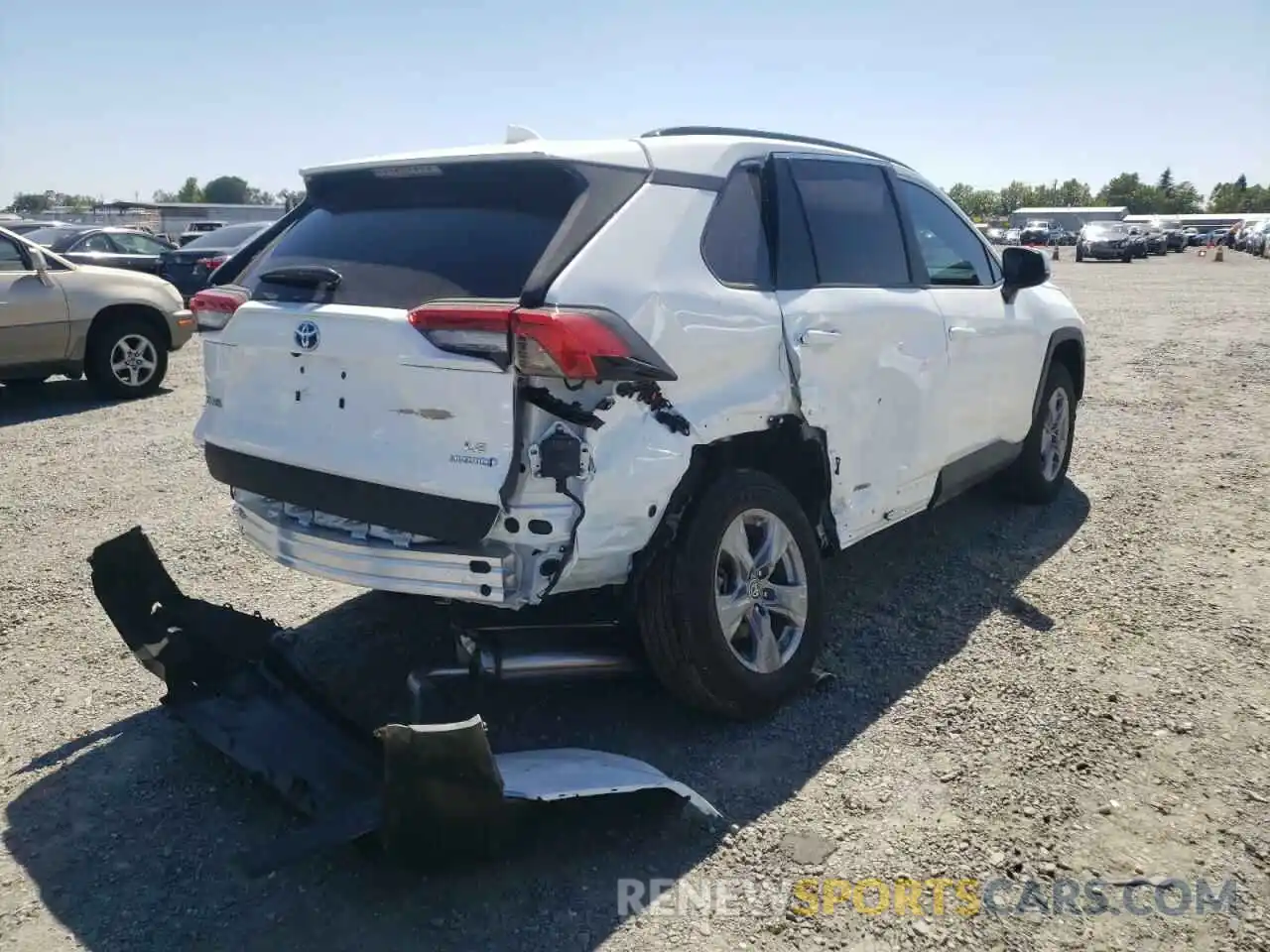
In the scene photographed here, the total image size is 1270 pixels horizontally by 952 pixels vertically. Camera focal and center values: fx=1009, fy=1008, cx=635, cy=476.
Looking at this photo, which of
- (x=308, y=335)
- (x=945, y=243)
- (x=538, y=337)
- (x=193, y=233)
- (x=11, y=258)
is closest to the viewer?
(x=538, y=337)

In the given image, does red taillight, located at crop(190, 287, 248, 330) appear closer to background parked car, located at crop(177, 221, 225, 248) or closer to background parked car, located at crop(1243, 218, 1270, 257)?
background parked car, located at crop(177, 221, 225, 248)

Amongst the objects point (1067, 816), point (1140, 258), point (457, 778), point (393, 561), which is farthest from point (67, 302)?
point (1140, 258)

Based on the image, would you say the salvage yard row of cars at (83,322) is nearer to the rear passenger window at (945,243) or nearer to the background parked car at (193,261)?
the background parked car at (193,261)

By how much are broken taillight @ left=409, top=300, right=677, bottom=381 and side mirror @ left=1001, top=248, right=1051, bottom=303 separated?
10.3 feet

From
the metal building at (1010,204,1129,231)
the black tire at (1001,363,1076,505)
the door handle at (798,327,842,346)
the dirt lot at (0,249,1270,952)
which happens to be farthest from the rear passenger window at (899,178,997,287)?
the metal building at (1010,204,1129,231)

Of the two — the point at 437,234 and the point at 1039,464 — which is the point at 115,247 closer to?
the point at 1039,464

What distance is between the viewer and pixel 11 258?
29.8 ft

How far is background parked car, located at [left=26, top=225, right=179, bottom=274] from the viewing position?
56.9 ft

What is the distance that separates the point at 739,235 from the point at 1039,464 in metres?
3.20

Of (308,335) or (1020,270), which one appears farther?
(1020,270)

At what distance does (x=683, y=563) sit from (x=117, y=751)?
204 cm

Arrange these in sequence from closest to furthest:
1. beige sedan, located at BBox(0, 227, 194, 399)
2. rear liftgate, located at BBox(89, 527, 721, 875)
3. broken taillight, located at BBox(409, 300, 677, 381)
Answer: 1. rear liftgate, located at BBox(89, 527, 721, 875)
2. broken taillight, located at BBox(409, 300, 677, 381)
3. beige sedan, located at BBox(0, 227, 194, 399)

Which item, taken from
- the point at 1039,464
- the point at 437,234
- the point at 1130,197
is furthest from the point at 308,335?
the point at 1130,197

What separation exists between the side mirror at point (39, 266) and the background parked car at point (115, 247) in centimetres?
831
